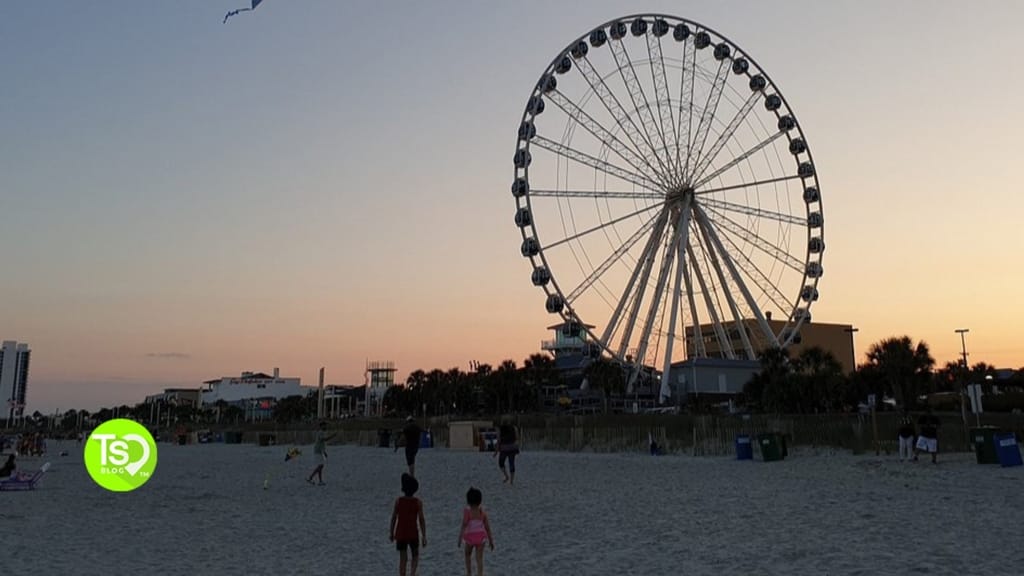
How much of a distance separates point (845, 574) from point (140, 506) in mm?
15137

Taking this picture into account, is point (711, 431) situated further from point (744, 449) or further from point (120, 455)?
point (120, 455)

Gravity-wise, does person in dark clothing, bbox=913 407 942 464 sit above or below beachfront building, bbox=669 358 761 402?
below

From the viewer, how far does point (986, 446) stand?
21734mm

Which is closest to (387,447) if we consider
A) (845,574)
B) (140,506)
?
(140,506)

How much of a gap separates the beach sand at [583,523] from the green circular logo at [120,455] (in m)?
1.88

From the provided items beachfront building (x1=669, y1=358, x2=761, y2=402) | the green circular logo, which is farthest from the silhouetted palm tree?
the green circular logo

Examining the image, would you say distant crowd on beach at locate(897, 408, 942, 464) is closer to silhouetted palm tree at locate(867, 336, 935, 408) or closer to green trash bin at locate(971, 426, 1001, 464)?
green trash bin at locate(971, 426, 1001, 464)

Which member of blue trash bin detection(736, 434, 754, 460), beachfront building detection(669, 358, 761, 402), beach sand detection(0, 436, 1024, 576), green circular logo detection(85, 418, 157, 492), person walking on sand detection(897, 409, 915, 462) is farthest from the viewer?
beachfront building detection(669, 358, 761, 402)

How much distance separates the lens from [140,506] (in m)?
18.3

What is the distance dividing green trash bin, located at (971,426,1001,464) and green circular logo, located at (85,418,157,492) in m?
23.3

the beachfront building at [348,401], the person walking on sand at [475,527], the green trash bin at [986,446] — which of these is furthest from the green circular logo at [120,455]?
the beachfront building at [348,401]

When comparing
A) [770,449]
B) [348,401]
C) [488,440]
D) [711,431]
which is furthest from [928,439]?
[348,401]

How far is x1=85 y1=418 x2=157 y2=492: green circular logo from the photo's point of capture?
25.4m

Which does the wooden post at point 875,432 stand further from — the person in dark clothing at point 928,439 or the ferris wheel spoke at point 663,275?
the ferris wheel spoke at point 663,275
